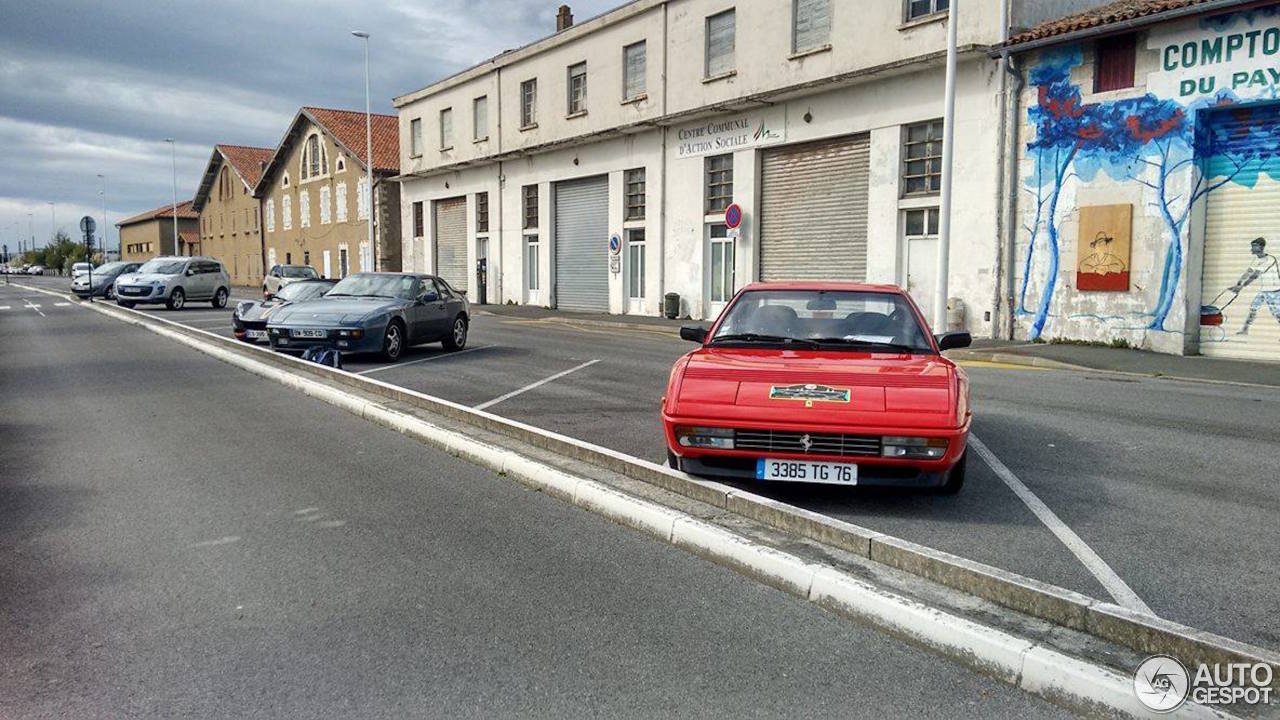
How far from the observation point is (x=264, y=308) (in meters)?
17.2

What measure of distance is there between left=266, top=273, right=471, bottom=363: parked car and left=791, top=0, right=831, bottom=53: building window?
463 inches

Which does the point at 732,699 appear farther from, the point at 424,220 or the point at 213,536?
the point at 424,220

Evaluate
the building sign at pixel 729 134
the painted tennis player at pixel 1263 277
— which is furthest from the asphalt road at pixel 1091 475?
the building sign at pixel 729 134

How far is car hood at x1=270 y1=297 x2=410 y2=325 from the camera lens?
544 inches

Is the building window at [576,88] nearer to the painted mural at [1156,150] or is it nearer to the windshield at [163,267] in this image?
the windshield at [163,267]

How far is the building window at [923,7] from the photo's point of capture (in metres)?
19.7

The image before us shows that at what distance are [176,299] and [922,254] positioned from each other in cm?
2478

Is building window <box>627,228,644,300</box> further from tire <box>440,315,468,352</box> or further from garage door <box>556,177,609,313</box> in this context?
tire <box>440,315,468,352</box>

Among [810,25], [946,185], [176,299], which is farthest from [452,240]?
[946,185]

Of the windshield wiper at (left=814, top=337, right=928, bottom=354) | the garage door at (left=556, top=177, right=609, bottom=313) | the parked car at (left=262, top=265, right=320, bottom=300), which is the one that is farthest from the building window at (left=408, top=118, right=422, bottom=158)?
the windshield wiper at (left=814, top=337, right=928, bottom=354)

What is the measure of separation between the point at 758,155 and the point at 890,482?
66.1 feet

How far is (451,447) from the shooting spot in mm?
7414

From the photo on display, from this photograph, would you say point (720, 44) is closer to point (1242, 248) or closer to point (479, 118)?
point (1242, 248)

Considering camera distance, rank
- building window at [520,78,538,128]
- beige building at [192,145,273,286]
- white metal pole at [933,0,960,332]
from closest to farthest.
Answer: white metal pole at [933,0,960,332] < building window at [520,78,538,128] < beige building at [192,145,273,286]
